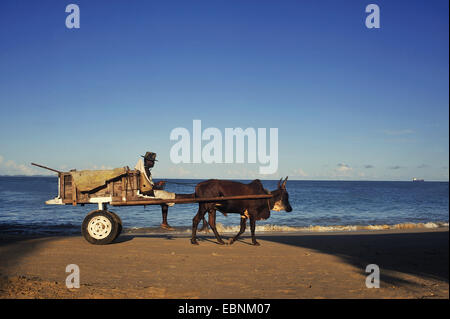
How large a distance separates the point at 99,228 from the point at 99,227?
0.03m

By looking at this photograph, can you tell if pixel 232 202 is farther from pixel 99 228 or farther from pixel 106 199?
pixel 99 228

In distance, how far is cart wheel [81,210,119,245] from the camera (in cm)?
1116

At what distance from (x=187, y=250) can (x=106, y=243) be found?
257 centimetres

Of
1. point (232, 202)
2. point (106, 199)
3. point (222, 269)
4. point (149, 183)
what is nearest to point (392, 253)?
point (232, 202)

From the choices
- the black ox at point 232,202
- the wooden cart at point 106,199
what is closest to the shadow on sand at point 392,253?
the black ox at point 232,202

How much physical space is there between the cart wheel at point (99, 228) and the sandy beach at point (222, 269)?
0.94ft

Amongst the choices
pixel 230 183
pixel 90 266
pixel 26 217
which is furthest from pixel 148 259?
pixel 26 217

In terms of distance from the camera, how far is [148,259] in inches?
381

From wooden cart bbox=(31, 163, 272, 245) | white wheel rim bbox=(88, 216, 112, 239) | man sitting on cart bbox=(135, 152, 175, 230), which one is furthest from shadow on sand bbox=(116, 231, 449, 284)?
white wheel rim bbox=(88, 216, 112, 239)

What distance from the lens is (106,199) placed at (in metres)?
11.1

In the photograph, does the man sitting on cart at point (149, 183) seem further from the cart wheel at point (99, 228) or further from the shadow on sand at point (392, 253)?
the shadow on sand at point (392, 253)

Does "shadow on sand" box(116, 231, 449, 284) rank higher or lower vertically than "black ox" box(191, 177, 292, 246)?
lower

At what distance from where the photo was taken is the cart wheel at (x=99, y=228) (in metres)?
11.2

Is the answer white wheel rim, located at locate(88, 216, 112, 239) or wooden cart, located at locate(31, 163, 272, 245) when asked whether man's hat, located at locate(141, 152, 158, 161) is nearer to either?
wooden cart, located at locate(31, 163, 272, 245)
